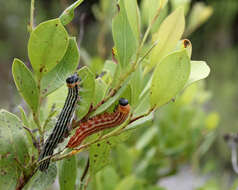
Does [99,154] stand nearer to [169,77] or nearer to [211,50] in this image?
[169,77]

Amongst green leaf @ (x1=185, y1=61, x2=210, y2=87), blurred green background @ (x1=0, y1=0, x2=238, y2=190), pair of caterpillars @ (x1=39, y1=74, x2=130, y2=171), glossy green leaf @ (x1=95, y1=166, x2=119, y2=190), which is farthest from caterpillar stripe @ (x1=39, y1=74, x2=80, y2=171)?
blurred green background @ (x1=0, y1=0, x2=238, y2=190)

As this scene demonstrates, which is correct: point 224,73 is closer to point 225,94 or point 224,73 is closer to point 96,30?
point 225,94

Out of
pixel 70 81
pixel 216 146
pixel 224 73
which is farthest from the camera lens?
pixel 224 73

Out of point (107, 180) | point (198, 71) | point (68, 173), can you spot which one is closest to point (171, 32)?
point (198, 71)

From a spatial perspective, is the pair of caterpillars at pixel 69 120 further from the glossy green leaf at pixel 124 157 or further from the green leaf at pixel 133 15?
the glossy green leaf at pixel 124 157

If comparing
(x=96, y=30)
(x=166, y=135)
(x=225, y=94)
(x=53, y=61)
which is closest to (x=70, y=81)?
(x=53, y=61)

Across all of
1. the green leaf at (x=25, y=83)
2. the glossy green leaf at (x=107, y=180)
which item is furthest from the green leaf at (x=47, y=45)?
the glossy green leaf at (x=107, y=180)

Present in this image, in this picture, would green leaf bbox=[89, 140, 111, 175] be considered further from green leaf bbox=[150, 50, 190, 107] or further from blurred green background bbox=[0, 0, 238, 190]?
blurred green background bbox=[0, 0, 238, 190]
